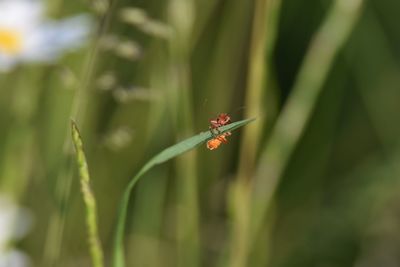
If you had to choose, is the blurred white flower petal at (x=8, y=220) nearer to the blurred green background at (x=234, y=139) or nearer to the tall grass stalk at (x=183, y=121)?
the blurred green background at (x=234, y=139)

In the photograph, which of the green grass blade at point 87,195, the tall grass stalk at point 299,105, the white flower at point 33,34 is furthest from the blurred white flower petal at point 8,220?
the green grass blade at point 87,195

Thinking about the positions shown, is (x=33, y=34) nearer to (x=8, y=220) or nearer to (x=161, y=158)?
(x=8, y=220)

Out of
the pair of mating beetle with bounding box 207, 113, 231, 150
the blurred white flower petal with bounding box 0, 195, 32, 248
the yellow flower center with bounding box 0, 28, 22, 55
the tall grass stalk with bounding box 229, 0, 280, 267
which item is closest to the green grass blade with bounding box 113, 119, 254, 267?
the pair of mating beetle with bounding box 207, 113, 231, 150

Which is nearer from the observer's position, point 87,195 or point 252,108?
point 87,195

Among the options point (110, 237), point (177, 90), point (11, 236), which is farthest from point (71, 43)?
point (110, 237)

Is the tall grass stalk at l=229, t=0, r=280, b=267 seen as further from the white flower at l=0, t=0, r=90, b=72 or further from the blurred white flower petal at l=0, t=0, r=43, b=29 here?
the blurred white flower petal at l=0, t=0, r=43, b=29

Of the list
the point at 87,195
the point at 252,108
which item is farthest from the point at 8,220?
the point at 87,195
